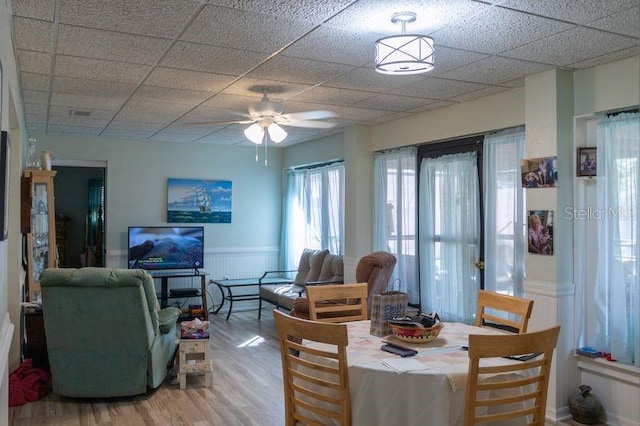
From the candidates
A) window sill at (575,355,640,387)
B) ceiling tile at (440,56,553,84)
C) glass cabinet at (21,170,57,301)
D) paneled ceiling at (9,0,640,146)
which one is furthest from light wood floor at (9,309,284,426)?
ceiling tile at (440,56,553,84)

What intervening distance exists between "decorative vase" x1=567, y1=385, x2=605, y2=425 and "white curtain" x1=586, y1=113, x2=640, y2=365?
13.3 inches

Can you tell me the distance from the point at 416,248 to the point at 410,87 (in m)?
1.98

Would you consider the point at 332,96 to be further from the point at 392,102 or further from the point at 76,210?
the point at 76,210

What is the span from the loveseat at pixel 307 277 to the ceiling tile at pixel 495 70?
3129 millimetres

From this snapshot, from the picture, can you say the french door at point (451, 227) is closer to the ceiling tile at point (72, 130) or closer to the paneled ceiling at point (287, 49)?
the paneled ceiling at point (287, 49)

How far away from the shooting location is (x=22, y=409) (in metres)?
4.00

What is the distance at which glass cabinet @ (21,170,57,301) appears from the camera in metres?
4.99

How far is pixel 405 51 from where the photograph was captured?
108 inches

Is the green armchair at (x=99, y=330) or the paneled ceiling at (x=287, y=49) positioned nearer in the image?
the paneled ceiling at (x=287, y=49)

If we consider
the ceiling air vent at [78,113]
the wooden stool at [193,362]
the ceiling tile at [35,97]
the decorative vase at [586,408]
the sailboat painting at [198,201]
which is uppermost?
the ceiling air vent at [78,113]

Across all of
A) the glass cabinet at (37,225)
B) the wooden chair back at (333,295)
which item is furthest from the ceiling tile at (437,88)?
the glass cabinet at (37,225)

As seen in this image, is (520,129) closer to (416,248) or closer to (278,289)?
(416,248)

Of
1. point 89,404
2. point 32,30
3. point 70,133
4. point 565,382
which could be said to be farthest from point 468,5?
point 70,133

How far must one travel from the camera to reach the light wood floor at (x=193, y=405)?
3.83m
